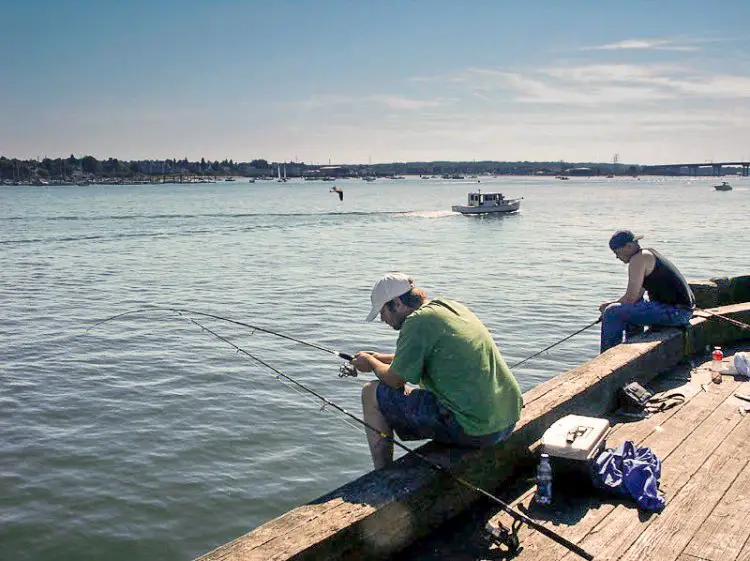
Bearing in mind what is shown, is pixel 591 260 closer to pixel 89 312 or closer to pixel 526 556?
pixel 89 312

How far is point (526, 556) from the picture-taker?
4.25 meters

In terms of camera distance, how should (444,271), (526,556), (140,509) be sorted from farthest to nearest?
1. (444,271)
2. (140,509)
3. (526,556)

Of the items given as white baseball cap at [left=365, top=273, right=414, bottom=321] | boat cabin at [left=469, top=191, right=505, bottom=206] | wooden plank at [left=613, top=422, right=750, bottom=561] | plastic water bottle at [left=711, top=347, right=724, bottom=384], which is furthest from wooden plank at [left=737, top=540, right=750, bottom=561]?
boat cabin at [left=469, top=191, right=505, bottom=206]

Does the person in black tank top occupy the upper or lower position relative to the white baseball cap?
lower

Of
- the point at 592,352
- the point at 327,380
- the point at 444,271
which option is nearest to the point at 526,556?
the point at 327,380

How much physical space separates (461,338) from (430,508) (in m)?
1.02

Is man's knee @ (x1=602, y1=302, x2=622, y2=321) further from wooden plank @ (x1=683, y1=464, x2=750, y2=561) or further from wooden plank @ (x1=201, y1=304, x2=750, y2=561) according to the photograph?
wooden plank @ (x1=683, y1=464, x2=750, y2=561)

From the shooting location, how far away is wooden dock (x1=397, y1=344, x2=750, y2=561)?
4266 mm

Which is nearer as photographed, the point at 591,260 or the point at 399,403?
the point at 399,403

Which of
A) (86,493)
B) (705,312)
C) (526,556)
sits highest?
(705,312)

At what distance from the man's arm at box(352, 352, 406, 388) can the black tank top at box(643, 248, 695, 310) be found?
13.6 feet

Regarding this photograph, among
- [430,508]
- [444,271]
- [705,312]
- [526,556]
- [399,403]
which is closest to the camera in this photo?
[526,556]

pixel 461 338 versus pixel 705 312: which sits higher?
pixel 461 338

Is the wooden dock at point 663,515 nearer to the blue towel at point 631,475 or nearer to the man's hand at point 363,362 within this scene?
the blue towel at point 631,475
